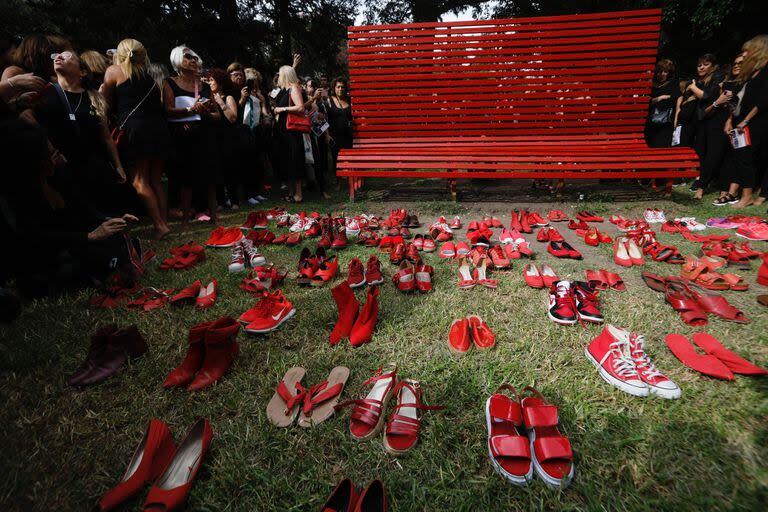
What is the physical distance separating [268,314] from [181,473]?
4.34 feet

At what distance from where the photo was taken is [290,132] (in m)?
6.40

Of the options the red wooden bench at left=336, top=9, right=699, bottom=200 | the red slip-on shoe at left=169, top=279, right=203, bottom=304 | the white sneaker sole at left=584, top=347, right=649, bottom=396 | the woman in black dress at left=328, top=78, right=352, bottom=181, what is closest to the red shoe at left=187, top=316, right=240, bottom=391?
the red slip-on shoe at left=169, top=279, right=203, bottom=304

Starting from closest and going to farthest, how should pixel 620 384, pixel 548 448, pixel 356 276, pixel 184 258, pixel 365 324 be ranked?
pixel 548 448
pixel 620 384
pixel 365 324
pixel 356 276
pixel 184 258

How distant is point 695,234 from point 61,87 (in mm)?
7951

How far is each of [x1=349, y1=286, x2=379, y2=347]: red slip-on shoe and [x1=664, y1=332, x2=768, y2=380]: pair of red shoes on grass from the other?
212 centimetres

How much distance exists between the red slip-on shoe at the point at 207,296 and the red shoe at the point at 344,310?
129 centimetres

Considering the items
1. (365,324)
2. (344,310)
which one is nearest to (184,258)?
(344,310)

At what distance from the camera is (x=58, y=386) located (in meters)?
→ 2.27

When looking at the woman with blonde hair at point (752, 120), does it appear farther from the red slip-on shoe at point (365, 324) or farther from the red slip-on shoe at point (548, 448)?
the red slip-on shoe at point (365, 324)

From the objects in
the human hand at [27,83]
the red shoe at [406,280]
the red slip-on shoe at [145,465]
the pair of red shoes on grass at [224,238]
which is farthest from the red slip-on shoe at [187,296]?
the human hand at [27,83]

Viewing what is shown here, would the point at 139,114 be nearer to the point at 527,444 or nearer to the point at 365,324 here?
the point at 365,324

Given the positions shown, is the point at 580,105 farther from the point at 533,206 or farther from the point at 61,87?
the point at 61,87

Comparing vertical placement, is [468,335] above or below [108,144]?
below

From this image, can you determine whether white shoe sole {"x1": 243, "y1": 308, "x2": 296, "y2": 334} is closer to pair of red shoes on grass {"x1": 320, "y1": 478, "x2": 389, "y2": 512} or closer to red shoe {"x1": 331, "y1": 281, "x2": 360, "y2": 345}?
red shoe {"x1": 331, "y1": 281, "x2": 360, "y2": 345}
